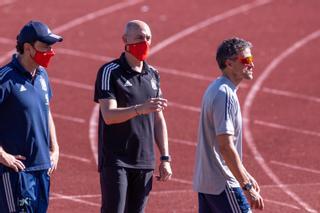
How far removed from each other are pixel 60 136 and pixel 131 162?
608 cm

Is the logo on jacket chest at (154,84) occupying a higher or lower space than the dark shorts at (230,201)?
higher

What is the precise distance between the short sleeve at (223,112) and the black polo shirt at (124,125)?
2.89 ft

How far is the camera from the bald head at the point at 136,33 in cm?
839

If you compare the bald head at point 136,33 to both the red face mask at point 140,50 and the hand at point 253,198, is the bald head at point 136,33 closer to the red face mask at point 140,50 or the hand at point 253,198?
the red face mask at point 140,50

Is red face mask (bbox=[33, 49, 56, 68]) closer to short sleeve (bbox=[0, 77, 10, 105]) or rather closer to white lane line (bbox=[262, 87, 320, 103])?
short sleeve (bbox=[0, 77, 10, 105])

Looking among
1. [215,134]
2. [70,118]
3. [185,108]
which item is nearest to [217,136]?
[215,134]

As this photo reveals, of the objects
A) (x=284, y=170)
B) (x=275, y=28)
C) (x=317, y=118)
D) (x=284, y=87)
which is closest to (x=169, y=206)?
(x=284, y=170)

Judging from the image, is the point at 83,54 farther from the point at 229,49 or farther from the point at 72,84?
the point at 229,49

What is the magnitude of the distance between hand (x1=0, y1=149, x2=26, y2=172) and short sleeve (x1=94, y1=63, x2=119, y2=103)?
0.86 meters

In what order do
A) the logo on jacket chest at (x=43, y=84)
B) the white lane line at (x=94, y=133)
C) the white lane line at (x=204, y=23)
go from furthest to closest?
1. the white lane line at (x=204, y=23)
2. the white lane line at (x=94, y=133)
3. the logo on jacket chest at (x=43, y=84)

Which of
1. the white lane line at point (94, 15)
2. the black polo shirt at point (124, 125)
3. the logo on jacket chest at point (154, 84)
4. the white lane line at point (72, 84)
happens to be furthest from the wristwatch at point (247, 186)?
the white lane line at point (94, 15)

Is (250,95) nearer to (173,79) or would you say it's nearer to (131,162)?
(173,79)

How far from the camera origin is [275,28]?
67.6 ft

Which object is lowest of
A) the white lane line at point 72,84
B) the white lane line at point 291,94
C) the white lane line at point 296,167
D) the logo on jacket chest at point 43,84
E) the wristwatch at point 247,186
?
the white lane line at point 296,167
